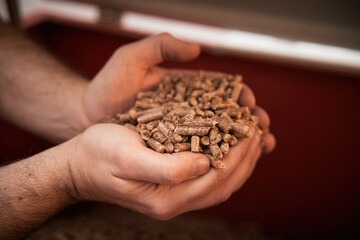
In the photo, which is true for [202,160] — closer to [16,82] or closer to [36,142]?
[16,82]

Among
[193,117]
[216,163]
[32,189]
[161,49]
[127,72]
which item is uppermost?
[161,49]

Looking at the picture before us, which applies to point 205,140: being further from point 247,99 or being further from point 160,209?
point 247,99

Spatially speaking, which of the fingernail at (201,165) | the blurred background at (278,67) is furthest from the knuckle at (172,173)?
the blurred background at (278,67)

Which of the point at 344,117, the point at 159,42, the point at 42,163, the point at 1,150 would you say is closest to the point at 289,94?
the point at 344,117

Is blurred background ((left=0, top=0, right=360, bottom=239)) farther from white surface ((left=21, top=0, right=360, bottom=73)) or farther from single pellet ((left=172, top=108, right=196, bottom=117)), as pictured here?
single pellet ((left=172, top=108, right=196, bottom=117))

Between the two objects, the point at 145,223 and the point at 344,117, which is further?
the point at 344,117

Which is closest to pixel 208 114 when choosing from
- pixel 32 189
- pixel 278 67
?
pixel 32 189
